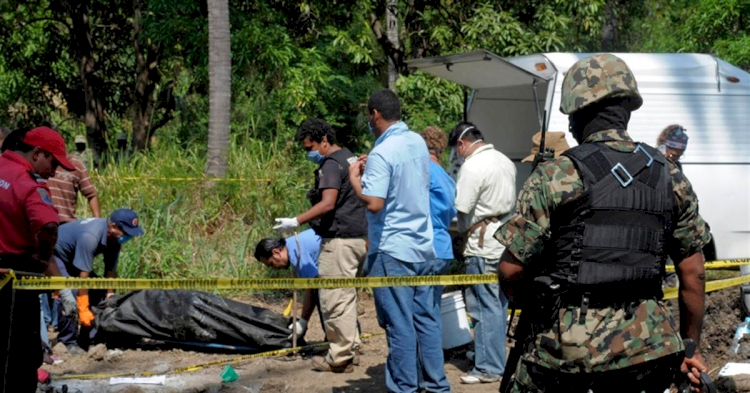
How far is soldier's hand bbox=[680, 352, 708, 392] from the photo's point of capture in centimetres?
341

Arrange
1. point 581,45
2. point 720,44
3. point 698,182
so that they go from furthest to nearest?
1. point 581,45
2. point 720,44
3. point 698,182

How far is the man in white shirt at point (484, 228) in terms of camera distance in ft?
21.1

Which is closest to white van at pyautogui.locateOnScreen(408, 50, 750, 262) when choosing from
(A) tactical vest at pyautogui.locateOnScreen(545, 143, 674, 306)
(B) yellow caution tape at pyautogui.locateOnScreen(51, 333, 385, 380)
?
(B) yellow caution tape at pyautogui.locateOnScreen(51, 333, 385, 380)

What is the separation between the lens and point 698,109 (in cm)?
937

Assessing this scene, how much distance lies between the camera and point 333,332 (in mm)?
6680

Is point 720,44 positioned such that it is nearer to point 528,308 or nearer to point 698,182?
point 698,182

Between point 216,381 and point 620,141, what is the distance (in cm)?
408

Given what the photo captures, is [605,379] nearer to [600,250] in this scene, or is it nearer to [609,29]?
[600,250]

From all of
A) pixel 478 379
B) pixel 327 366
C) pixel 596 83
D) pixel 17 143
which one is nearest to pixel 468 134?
pixel 478 379

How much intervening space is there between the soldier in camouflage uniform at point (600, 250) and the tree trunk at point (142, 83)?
40.2 feet

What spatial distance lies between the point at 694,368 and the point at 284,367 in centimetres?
408

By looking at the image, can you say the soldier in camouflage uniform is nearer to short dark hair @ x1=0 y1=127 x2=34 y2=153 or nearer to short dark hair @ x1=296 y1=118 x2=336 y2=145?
short dark hair @ x1=0 y1=127 x2=34 y2=153

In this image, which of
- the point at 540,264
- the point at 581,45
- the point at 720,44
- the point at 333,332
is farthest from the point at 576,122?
the point at 581,45

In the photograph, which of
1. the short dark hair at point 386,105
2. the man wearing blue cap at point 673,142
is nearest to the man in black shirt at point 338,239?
the short dark hair at point 386,105
